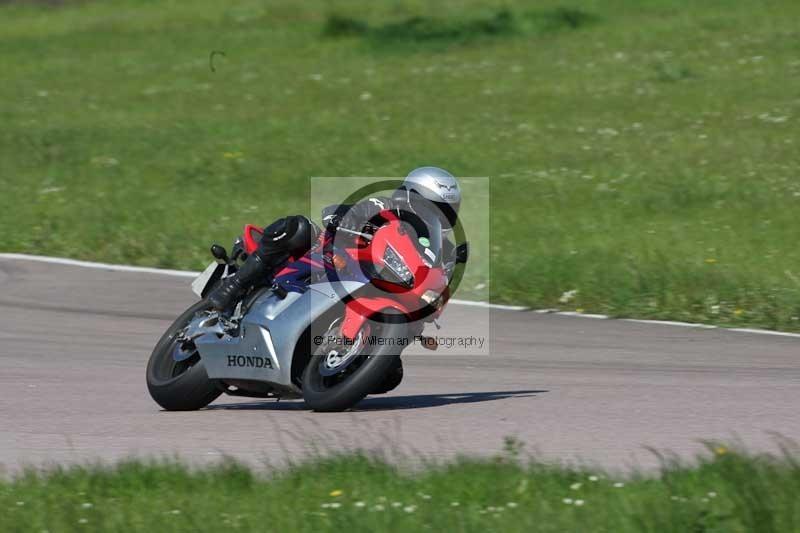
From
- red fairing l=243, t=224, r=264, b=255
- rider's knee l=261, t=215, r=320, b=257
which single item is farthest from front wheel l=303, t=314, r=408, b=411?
red fairing l=243, t=224, r=264, b=255

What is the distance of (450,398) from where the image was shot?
9.14m

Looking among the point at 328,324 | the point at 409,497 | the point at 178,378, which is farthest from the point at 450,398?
the point at 409,497

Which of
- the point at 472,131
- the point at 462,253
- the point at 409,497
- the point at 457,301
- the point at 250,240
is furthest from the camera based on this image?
the point at 472,131

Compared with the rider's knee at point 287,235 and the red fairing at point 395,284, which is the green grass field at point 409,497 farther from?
the rider's knee at point 287,235

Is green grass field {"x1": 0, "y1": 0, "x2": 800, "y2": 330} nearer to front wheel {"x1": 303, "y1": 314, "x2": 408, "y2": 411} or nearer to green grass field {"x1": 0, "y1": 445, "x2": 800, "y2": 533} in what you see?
front wheel {"x1": 303, "y1": 314, "x2": 408, "y2": 411}

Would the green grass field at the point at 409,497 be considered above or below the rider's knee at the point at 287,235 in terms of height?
below

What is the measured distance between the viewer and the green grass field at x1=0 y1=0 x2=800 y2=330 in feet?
45.7

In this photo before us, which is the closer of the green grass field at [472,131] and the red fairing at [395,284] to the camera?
the red fairing at [395,284]

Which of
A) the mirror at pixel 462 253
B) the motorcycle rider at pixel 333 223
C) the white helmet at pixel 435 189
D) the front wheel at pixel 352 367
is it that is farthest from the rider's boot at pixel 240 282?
the mirror at pixel 462 253

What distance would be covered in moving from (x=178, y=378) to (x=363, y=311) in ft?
4.42

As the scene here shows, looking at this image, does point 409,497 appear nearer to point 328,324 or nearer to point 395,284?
point 395,284

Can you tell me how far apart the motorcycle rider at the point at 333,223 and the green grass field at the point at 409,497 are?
185cm

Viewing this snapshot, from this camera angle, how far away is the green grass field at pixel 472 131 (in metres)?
13.9

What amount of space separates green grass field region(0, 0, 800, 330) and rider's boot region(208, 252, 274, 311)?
4769 millimetres
